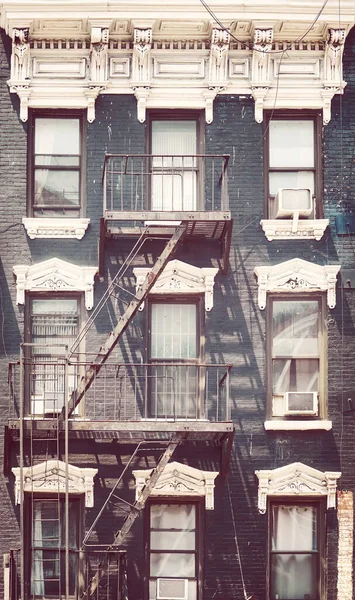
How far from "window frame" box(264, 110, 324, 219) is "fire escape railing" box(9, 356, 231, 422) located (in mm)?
2811

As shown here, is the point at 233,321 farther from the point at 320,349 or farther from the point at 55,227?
the point at 55,227

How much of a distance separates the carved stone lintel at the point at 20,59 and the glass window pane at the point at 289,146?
394cm

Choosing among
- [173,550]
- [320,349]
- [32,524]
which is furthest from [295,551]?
[32,524]

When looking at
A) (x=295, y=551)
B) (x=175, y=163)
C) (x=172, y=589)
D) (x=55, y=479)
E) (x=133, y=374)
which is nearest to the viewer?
(x=172, y=589)

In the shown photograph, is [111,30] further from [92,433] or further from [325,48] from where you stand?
[92,433]

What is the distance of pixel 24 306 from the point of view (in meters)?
16.9

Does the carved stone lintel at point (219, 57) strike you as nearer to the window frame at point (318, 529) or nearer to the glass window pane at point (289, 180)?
the glass window pane at point (289, 180)

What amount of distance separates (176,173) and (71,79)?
7.25 feet

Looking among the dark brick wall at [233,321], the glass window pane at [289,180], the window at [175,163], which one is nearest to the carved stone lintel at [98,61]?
the dark brick wall at [233,321]

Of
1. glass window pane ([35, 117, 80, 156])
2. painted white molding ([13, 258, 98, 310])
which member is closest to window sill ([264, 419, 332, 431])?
painted white molding ([13, 258, 98, 310])

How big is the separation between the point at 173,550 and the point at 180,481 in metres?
1.07

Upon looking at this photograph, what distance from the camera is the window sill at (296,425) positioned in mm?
16609

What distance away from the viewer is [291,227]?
17.0m

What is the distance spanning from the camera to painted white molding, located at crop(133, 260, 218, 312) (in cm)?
1683
